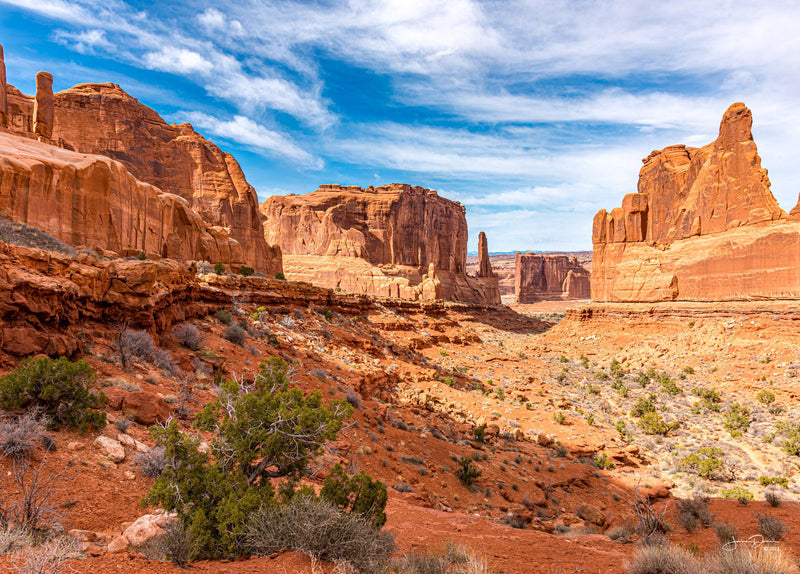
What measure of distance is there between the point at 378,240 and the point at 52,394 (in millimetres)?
72416

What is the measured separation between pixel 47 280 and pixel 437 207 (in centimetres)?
8182

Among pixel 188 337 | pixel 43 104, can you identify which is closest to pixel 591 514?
pixel 188 337

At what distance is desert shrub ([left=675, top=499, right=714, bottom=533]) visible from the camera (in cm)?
684

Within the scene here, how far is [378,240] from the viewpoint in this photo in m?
77.4

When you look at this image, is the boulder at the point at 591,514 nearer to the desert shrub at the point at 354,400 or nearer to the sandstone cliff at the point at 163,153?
the desert shrub at the point at 354,400

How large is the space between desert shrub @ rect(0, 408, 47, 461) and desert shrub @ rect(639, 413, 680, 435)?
19.6 m

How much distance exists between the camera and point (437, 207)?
86.4 metres

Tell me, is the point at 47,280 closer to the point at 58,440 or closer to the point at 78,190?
the point at 58,440

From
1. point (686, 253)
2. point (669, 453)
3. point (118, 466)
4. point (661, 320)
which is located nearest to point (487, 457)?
point (669, 453)

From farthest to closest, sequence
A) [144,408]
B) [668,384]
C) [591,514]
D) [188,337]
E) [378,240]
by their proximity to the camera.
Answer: [378,240]
[668,384]
[188,337]
[591,514]
[144,408]

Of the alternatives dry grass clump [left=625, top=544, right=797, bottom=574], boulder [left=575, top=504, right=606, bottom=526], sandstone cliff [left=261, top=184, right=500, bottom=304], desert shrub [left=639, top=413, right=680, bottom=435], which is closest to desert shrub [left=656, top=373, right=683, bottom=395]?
desert shrub [left=639, top=413, right=680, bottom=435]

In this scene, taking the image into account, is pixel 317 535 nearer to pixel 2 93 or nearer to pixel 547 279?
pixel 2 93

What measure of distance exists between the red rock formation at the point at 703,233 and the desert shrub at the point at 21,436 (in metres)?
34.6

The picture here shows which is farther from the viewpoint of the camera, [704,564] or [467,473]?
[467,473]
